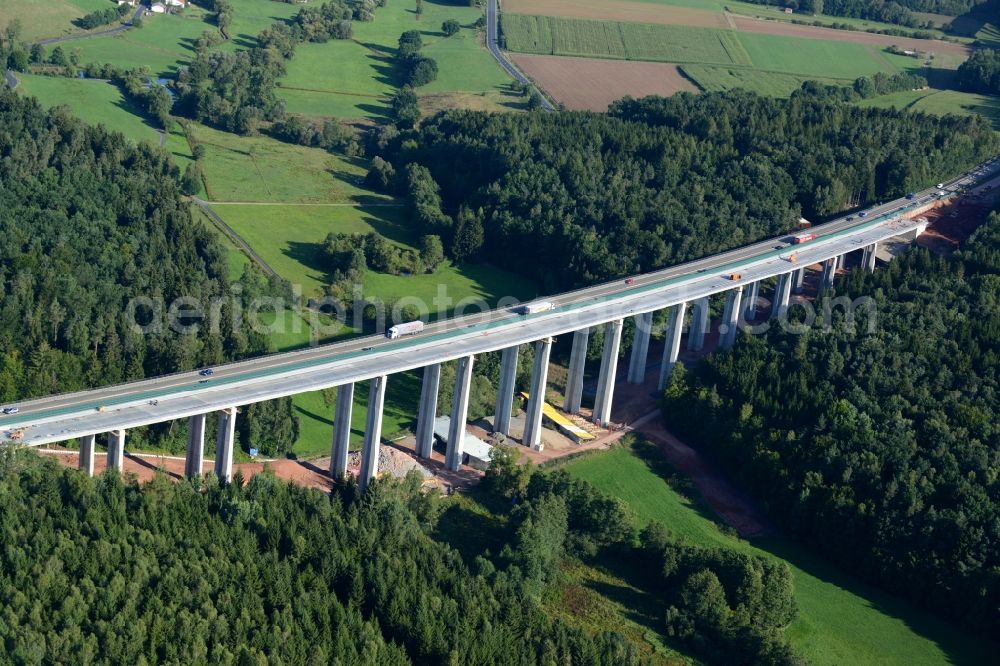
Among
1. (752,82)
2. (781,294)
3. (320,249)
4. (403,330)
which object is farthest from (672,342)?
(752,82)

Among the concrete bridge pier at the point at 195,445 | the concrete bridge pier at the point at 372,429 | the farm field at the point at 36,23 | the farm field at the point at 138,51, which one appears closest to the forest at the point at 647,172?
the concrete bridge pier at the point at 372,429

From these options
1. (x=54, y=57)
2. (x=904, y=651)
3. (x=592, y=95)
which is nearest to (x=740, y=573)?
(x=904, y=651)

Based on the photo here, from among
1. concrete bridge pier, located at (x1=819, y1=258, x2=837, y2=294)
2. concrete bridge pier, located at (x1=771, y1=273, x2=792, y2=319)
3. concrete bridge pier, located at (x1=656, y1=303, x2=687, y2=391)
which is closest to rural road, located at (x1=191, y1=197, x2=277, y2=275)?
concrete bridge pier, located at (x1=656, y1=303, x2=687, y2=391)

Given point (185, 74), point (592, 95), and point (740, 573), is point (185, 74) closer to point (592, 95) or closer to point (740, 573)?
point (592, 95)

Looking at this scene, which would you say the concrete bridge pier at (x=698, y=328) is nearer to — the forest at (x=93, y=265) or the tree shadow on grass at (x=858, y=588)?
the tree shadow on grass at (x=858, y=588)

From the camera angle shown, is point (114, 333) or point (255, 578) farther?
point (114, 333)

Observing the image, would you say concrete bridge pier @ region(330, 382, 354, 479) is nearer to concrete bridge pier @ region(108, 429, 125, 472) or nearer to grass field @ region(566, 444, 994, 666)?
concrete bridge pier @ region(108, 429, 125, 472)
